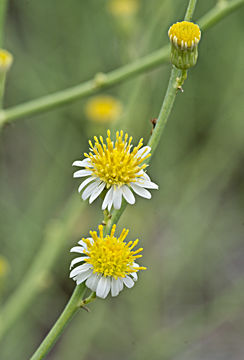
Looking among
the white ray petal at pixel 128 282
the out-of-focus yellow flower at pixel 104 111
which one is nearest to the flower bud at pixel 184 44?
the white ray petal at pixel 128 282

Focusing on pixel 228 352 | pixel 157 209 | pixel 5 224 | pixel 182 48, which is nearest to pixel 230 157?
pixel 157 209

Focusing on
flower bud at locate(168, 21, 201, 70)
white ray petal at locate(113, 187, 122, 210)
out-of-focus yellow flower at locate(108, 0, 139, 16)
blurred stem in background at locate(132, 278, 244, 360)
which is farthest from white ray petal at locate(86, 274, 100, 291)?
out-of-focus yellow flower at locate(108, 0, 139, 16)

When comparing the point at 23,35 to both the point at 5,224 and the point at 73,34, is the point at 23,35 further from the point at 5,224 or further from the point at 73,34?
the point at 5,224

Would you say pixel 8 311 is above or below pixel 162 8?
below

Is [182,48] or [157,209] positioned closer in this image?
[182,48]

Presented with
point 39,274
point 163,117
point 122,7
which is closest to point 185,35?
point 163,117

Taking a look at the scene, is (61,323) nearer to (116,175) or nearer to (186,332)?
(116,175)

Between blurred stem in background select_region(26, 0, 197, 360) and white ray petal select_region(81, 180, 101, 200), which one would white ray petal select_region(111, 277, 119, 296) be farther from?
white ray petal select_region(81, 180, 101, 200)
